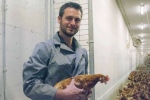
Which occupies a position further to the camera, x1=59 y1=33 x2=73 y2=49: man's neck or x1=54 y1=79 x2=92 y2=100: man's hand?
x1=59 y1=33 x2=73 y2=49: man's neck

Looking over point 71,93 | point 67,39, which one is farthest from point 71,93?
point 67,39

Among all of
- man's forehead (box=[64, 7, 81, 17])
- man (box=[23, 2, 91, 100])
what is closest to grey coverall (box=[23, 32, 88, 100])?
man (box=[23, 2, 91, 100])

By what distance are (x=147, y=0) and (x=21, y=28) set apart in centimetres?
468

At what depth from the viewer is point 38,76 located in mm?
904

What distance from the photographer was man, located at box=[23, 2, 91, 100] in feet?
2.77

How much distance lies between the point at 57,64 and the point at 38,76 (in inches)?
4.5

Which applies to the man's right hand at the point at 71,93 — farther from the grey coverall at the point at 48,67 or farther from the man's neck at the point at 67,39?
the man's neck at the point at 67,39

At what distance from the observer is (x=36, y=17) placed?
4.66 feet

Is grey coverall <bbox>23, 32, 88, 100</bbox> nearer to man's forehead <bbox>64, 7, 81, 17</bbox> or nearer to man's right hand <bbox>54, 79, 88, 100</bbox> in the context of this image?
man's right hand <bbox>54, 79, 88, 100</bbox>

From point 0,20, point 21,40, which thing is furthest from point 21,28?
point 0,20

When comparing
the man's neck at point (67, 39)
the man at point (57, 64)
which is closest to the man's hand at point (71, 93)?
the man at point (57, 64)

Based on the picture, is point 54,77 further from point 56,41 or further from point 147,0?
point 147,0

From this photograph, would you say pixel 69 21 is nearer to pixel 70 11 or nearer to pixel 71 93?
pixel 70 11

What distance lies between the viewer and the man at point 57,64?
845 millimetres
